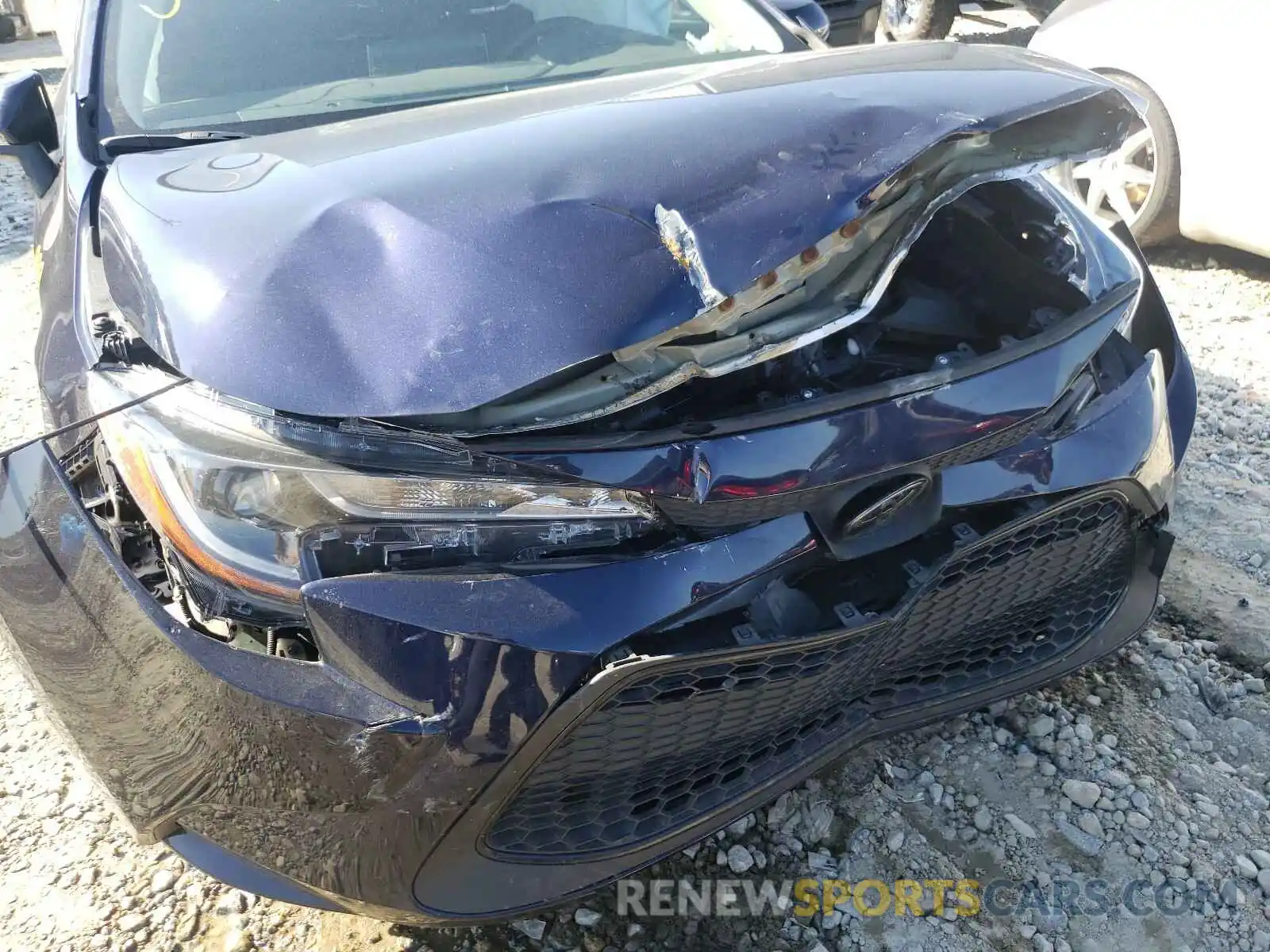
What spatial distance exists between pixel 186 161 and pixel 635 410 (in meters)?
1.02

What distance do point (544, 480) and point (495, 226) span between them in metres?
0.37

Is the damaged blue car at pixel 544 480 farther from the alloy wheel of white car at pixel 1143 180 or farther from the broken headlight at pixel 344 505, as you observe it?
the alloy wheel of white car at pixel 1143 180

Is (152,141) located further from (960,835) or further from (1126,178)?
(1126,178)

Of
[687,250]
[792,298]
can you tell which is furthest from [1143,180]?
[687,250]

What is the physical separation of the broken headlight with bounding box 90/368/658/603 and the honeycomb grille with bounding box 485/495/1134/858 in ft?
0.80

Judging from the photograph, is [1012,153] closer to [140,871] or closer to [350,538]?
[350,538]

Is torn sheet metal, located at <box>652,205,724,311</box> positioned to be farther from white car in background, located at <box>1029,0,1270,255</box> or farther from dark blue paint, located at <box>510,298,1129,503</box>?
white car in background, located at <box>1029,0,1270,255</box>

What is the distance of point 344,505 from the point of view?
50.4 inches

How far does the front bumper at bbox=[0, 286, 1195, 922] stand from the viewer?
1237mm

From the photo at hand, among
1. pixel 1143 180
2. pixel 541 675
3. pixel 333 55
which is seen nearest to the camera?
pixel 541 675

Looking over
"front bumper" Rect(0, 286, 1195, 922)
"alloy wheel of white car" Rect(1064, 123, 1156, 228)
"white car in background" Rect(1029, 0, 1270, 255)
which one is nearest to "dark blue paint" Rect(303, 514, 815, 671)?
"front bumper" Rect(0, 286, 1195, 922)

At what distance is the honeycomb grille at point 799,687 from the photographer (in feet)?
4.37

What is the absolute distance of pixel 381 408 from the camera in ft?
3.98

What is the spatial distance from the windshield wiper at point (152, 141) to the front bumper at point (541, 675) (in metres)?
0.77
